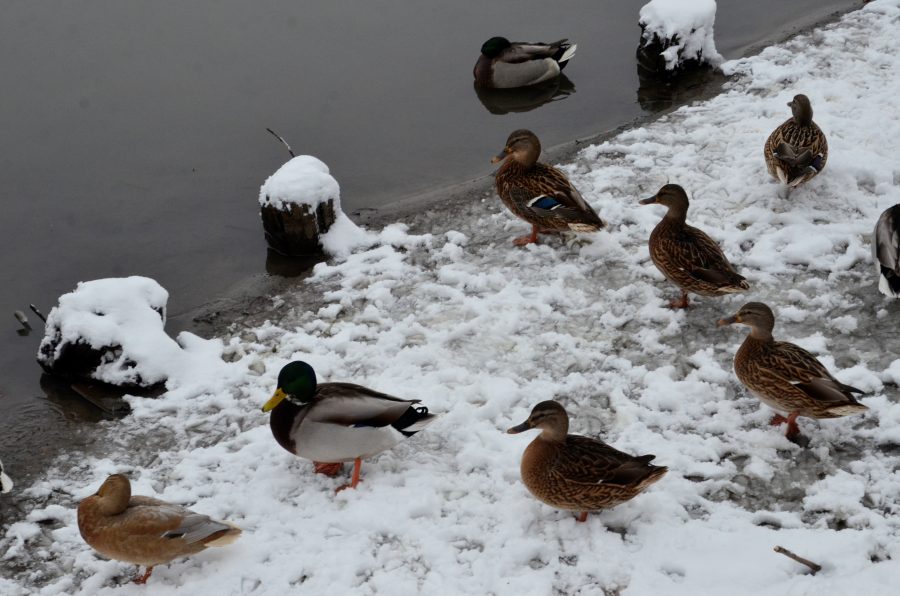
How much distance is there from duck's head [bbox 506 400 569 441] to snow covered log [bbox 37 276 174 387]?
8.77 ft

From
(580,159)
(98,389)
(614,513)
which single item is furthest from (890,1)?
(98,389)

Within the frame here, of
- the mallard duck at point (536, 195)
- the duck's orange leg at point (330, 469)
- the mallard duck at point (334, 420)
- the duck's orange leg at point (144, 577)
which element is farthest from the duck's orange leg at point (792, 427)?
the duck's orange leg at point (144, 577)

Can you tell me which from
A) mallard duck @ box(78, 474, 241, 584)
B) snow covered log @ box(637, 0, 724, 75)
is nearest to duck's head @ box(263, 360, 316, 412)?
mallard duck @ box(78, 474, 241, 584)

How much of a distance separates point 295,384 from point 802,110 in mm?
4485

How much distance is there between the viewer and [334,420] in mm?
4402

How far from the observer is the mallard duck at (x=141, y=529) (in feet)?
13.0

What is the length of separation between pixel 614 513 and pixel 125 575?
242 centimetres

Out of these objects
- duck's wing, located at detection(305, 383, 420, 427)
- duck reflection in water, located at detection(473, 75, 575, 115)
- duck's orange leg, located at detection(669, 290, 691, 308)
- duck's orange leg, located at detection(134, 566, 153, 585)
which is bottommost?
duck's orange leg, located at detection(134, 566, 153, 585)

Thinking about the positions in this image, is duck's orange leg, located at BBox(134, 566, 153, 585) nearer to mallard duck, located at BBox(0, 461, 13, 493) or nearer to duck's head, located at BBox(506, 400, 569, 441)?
mallard duck, located at BBox(0, 461, 13, 493)

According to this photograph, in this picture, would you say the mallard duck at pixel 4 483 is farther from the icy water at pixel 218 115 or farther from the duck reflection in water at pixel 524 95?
the duck reflection in water at pixel 524 95

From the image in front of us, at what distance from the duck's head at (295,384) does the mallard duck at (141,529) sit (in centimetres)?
68

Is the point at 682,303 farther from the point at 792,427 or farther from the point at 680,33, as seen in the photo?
the point at 680,33

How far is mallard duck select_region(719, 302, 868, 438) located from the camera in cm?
436

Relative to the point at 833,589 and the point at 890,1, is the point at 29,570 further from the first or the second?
the point at 890,1
